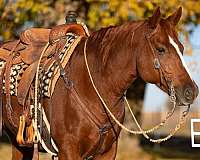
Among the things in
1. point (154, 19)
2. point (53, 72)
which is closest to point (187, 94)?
point (154, 19)

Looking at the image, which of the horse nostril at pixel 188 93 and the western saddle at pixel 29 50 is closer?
the horse nostril at pixel 188 93

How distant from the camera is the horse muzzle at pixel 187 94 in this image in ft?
12.6

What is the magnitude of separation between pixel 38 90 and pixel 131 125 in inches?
420

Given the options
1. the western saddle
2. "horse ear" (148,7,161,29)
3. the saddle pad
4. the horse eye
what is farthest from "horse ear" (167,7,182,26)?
the western saddle

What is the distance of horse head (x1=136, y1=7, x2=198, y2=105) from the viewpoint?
3.86m

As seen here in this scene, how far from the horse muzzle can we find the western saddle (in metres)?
1.23

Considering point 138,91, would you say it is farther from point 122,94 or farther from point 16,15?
point 122,94

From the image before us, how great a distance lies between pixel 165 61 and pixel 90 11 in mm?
6813

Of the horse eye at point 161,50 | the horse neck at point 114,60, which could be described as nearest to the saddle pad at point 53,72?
the horse neck at point 114,60

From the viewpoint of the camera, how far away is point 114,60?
4.20m

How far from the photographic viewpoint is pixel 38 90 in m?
4.55

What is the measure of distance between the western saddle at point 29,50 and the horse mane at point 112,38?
44cm

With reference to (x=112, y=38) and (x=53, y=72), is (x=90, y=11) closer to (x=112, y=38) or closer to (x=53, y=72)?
(x=53, y=72)

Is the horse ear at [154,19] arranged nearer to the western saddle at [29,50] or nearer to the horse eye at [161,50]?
the horse eye at [161,50]
